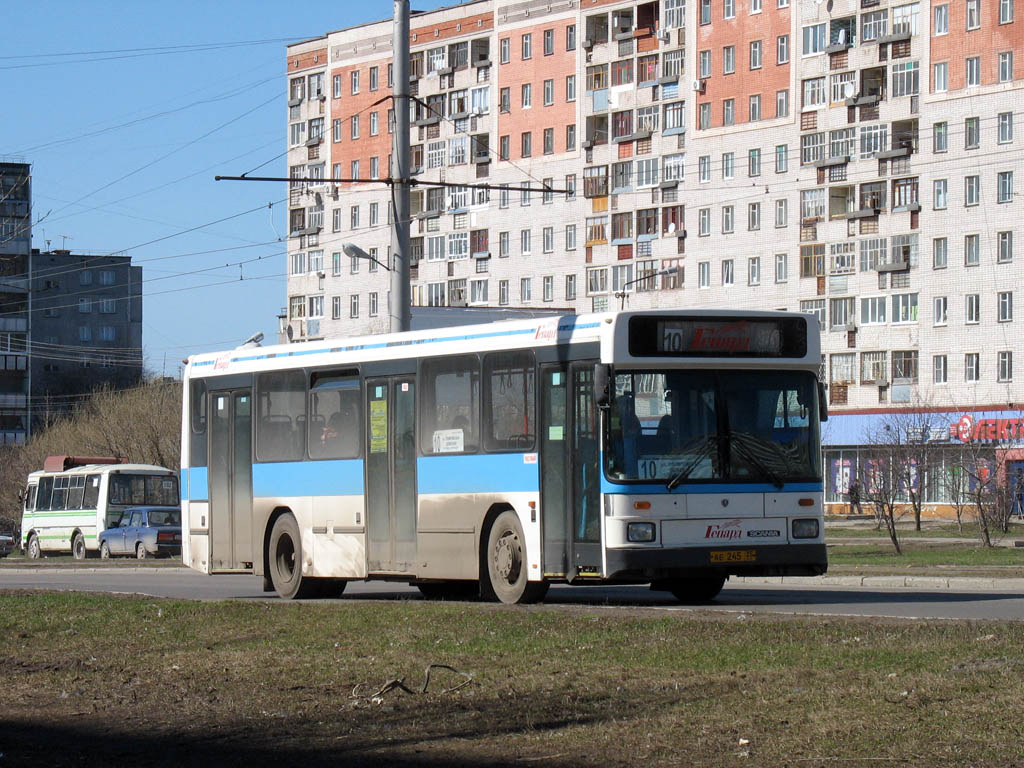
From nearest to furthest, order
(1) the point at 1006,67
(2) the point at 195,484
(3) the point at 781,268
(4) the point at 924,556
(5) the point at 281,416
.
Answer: (5) the point at 281,416, (2) the point at 195,484, (4) the point at 924,556, (1) the point at 1006,67, (3) the point at 781,268

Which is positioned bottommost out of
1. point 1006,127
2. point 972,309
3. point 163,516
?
point 163,516

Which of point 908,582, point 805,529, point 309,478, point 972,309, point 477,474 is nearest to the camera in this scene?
point 805,529

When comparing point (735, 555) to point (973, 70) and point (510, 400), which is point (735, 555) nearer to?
point (510, 400)

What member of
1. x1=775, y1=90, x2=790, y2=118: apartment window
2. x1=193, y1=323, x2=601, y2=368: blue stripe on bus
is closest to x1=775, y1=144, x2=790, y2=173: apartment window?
x1=775, y1=90, x2=790, y2=118: apartment window

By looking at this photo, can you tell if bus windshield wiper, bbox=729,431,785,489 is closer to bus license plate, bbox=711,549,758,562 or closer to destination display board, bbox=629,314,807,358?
bus license plate, bbox=711,549,758,562

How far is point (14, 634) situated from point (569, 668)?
6.60 meters

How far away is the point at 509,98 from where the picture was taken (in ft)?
311

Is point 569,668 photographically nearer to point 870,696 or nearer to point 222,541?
point 870,696

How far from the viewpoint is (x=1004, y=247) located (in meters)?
74.4

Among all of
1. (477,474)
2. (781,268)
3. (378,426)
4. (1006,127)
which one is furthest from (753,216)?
(477,474)

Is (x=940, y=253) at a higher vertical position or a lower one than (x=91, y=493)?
higher

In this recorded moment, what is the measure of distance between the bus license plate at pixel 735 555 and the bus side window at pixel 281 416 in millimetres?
6360

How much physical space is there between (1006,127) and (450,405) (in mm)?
59767

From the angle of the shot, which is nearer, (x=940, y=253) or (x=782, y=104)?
(x=940, y=253)
